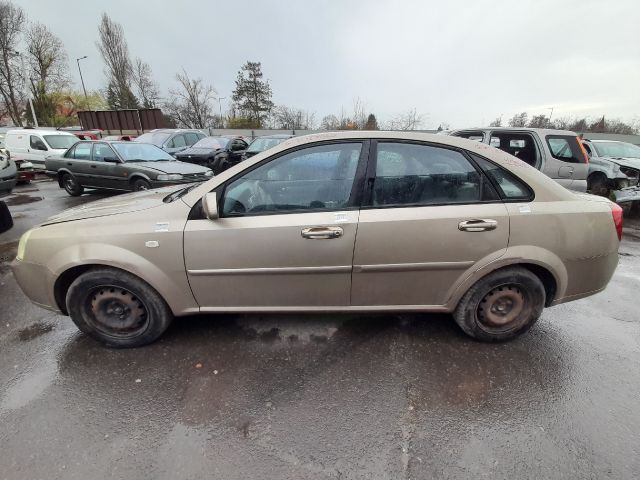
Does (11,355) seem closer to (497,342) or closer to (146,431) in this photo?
(146,431)

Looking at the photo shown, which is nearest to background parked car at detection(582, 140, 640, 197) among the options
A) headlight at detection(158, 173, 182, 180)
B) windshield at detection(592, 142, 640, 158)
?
windshield at detection(592, 142, 640, 158)

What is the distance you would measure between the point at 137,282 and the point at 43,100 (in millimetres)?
41336

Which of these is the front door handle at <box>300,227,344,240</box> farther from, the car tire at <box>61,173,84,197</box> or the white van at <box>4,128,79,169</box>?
the white van at <box>4,128,79,169</box>

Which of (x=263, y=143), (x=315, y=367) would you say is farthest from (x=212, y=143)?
(x=315, y=367)

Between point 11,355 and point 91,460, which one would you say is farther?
point 11,355

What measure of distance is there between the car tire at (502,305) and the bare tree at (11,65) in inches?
1697

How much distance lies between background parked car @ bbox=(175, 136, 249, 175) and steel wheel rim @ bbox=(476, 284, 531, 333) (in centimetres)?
1015

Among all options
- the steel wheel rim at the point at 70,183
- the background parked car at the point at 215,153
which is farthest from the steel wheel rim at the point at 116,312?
the background parked car at the point at 215,153

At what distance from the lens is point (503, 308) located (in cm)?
258

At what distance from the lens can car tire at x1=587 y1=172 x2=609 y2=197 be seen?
25.8 ft

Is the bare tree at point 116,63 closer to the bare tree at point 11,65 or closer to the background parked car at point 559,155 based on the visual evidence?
the bare tree at point 11,65

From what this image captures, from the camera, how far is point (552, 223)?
229 centimetres

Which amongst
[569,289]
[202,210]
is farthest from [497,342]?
[202,210]

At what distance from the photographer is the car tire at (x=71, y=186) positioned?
8.64m
